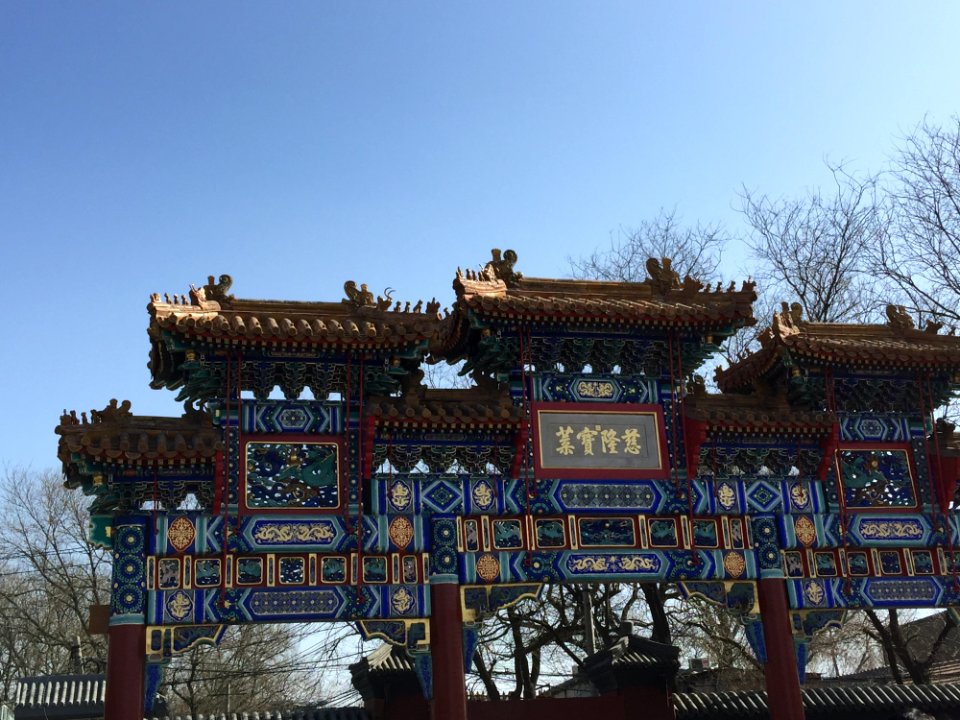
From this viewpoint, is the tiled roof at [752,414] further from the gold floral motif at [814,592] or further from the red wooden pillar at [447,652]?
the red wooden pillar at [447,652]

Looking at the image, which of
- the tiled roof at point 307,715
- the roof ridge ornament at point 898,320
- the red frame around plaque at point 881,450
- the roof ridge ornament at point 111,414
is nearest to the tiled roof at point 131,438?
the roof ridge ornament at point 111,414

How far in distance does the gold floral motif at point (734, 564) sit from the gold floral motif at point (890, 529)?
1559 millimetres

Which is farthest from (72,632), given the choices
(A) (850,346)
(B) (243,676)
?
(A) (850,346)

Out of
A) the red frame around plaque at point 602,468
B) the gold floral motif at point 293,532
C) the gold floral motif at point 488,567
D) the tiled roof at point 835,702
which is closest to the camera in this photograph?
the gold floral motif at point 293,532

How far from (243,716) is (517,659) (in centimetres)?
640

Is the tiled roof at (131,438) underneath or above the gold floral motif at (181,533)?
above

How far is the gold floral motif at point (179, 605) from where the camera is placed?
1026 centimetres

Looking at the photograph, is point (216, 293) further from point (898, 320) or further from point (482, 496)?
point (898, 320)

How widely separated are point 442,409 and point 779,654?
458 centimetres

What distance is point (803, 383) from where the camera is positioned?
40.7 ft

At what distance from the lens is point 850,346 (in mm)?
12086

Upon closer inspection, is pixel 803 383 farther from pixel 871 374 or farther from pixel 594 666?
pixel 594 666

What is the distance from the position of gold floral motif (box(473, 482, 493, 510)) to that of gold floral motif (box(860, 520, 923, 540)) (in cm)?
→ 439

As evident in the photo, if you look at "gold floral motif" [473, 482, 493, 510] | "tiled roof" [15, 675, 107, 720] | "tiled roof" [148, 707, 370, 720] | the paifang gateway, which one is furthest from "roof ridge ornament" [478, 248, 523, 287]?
"tiled roof" [15, 675, 107, 720]
